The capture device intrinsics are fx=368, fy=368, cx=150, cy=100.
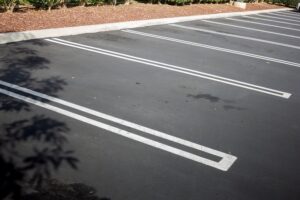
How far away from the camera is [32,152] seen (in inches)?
184

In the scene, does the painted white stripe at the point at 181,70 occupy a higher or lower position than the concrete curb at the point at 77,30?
lower

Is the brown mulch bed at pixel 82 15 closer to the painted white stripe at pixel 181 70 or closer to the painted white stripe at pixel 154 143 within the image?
the painted white stripe at pixel 181 70

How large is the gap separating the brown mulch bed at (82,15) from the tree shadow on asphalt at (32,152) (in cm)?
480

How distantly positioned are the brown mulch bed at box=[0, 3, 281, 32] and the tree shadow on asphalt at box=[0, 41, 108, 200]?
480cm

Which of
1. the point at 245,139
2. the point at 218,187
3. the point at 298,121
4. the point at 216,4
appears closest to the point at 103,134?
the point at 218,187

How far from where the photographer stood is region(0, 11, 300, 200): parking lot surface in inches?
179

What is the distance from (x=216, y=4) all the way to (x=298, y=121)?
20.7 metres

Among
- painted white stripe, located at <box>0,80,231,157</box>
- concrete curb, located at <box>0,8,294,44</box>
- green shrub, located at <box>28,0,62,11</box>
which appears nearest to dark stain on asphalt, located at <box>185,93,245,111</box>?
painted white stripe, located at <box>0,80,231,157</box>

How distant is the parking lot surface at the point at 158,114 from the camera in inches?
179

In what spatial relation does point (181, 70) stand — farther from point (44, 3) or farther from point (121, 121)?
point (44, 3)

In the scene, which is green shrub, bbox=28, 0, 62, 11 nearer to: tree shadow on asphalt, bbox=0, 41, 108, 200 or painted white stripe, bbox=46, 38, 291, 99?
painted white stripe, bbox=46, 38, 291, 99

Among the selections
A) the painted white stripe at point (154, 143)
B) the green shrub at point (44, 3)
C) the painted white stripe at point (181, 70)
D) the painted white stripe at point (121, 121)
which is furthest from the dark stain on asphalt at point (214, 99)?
the green shrub at point (44, 3)

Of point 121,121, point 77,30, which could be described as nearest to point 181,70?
point 121,121

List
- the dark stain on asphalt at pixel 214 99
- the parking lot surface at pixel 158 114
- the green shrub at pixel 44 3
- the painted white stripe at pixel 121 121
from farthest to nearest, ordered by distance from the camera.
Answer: the green shrub at pixel 44 3
the dark stain on asphalt at pixel 214 99
the painted white stripe at pixel 121 121
the parking lot surface at pixel 158 114
